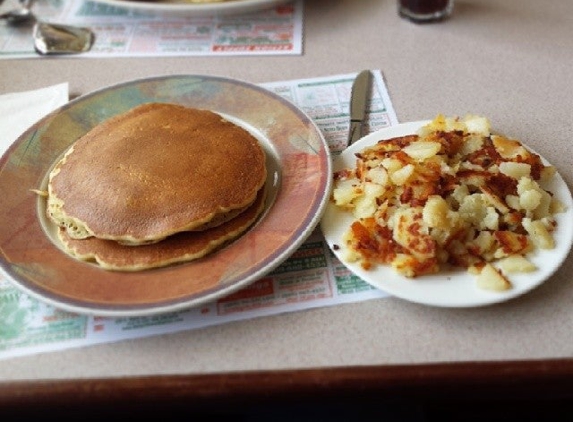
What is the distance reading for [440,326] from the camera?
2.19ft

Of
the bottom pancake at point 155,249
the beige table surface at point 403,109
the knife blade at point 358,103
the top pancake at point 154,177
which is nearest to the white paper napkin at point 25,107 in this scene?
the beige table surface at point 403,109

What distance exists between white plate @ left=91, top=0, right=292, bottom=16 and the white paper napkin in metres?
0.23

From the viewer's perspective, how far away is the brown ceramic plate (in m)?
0.66

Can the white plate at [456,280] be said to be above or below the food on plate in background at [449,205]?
below

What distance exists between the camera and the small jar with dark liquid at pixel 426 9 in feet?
4.15

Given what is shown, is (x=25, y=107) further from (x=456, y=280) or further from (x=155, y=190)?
(x=456, y=280)

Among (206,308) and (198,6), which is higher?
(198,6)

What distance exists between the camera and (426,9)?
1270 millimetres

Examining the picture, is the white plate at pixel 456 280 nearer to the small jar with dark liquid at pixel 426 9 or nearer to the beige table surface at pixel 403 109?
the beige table surface at pixel 403 109

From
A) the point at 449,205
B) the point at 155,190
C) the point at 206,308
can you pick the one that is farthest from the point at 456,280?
the point at 155,190

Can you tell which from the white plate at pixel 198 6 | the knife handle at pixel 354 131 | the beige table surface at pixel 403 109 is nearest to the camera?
the beige table surface at pixel 403 109

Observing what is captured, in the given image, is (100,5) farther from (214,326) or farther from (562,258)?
(562,258)

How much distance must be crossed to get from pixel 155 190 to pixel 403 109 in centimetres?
50

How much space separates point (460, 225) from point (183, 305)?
0.34 m
